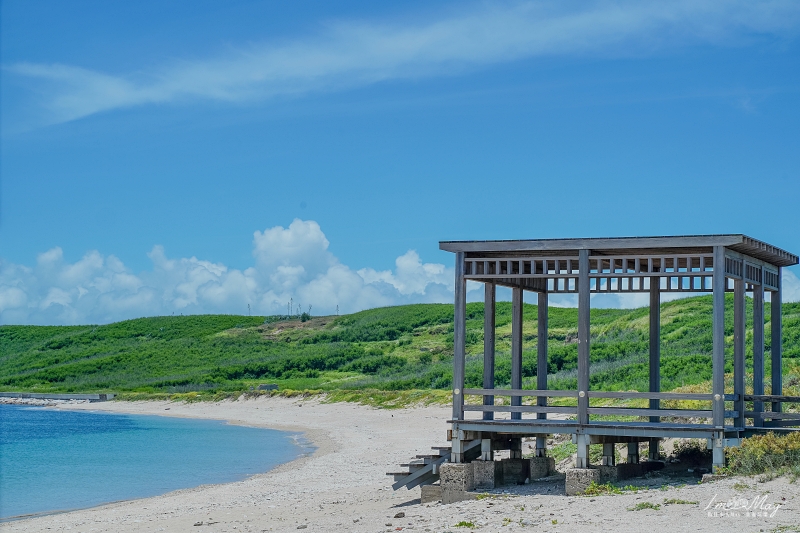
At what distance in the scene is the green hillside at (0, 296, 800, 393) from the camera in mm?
41094

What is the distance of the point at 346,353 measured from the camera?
79.3 m

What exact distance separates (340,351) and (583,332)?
66256 mm

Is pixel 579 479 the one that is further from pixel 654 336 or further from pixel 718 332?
pixel 654 336

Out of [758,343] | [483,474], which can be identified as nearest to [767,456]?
[758,343]

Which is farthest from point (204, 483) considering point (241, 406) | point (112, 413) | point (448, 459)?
point (112, 413)

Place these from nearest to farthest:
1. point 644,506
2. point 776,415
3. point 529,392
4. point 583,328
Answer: point 644,506 < point 583,328 < point 529,392 < point 776,415

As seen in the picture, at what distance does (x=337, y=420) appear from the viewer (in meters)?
43.5

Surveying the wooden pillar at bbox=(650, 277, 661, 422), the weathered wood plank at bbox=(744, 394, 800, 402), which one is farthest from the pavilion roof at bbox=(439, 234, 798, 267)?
the weathered wood plank at bbox=(744, 394, 800, 402)

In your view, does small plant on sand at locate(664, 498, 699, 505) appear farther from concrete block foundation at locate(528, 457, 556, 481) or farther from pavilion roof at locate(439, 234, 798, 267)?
concrete block foundation at locate(528, 457, 556, 481)

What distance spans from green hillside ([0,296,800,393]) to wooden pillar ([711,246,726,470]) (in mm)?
12331

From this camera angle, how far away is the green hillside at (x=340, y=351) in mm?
41094

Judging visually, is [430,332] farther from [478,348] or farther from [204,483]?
[204,483]

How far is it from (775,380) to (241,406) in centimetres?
4229

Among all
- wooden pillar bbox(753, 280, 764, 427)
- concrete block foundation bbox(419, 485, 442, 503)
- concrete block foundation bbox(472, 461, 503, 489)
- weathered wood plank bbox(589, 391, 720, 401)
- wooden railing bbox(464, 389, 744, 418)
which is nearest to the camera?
weathered wood plank bbox(589, 391, 720, 401)
